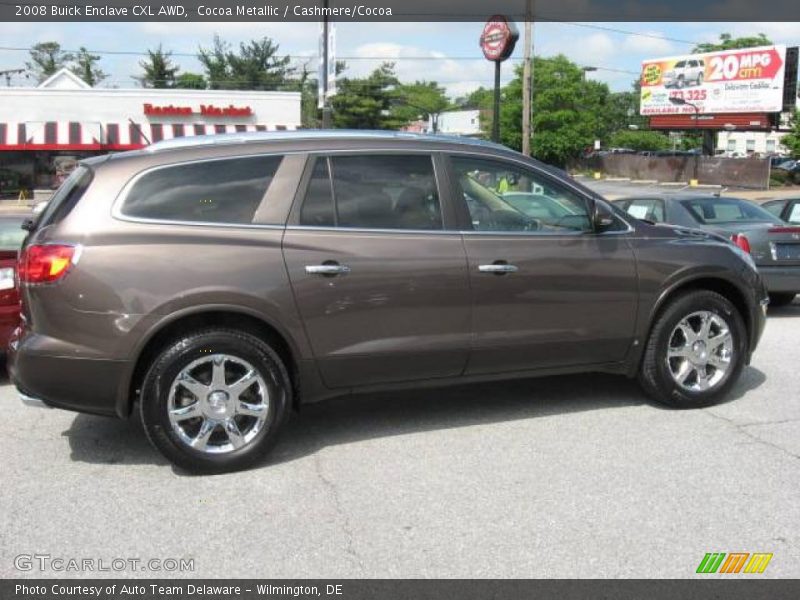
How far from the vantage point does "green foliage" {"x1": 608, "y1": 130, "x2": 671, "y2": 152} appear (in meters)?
93.0

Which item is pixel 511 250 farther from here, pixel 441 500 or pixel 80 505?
pixel 80 505

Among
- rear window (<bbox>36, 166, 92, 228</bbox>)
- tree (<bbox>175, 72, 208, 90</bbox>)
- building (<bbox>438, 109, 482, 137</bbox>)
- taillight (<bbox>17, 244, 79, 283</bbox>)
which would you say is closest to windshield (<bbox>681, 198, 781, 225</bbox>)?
rear window (<bbox>36, 166, 92, 228</bbox>)

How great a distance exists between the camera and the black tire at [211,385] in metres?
4.13

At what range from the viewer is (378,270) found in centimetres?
447

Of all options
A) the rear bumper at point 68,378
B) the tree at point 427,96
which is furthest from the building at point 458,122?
the rear bumper at point 68,378

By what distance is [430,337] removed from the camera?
462cm

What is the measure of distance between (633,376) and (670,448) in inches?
31.7

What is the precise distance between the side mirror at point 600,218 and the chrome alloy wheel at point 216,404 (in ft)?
7.60

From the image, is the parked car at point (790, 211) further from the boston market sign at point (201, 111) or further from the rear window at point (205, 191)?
the boston market sign at point (201, 111)

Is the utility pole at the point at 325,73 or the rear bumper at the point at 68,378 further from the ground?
the utility pole at the point at 325,73

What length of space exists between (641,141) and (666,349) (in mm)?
93921

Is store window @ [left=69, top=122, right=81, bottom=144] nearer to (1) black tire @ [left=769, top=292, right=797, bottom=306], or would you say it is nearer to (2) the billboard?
(1) black tire @ [left=769, top=292, right=797, bottom=306]

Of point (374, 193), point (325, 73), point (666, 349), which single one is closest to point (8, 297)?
point (374, 193)

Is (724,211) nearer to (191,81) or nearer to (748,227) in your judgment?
(748,227)
